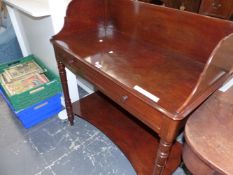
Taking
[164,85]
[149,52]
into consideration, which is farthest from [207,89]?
[149,52]

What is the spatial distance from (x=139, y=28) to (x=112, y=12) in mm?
247

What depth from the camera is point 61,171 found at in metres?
1.36

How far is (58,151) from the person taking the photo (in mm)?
1488

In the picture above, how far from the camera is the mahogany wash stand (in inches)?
29.2

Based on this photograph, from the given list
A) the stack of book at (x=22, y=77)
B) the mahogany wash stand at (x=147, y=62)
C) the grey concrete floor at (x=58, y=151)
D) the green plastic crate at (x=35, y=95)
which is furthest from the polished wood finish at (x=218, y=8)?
the stack of book at (x=22, y=77)

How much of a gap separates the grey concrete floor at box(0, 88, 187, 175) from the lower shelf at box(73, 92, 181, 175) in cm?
12

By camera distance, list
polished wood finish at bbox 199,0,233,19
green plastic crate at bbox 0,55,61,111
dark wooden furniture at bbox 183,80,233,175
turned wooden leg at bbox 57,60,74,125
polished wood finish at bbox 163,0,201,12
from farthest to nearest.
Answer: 1. green plastic crate at bbox 0,55,61,111
2. turned wooden leg at bbox 57,60,74,125
3. polished wood finish at bbox 163,0,201,12
4. polished wood finish at bbox 199,0,233,19
5. dark wooden furniture at bbox 183,80,233,175

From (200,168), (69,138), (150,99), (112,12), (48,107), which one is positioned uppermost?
(112,12)

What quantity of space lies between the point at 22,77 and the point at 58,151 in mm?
774

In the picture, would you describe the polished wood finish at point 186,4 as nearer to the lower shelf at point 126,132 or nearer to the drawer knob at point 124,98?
the drawer knob at point 124,98

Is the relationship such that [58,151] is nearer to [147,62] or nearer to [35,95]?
[35,95]

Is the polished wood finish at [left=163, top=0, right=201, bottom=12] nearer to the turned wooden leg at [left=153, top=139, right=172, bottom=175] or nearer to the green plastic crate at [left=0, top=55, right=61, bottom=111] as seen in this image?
the turned wooden leg at [left=153, top=139, right=172, bottom=175]

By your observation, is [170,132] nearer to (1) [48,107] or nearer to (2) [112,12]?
(2) [112,12]

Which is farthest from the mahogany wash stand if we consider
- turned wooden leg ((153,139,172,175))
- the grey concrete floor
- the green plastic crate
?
the green plastic crate
